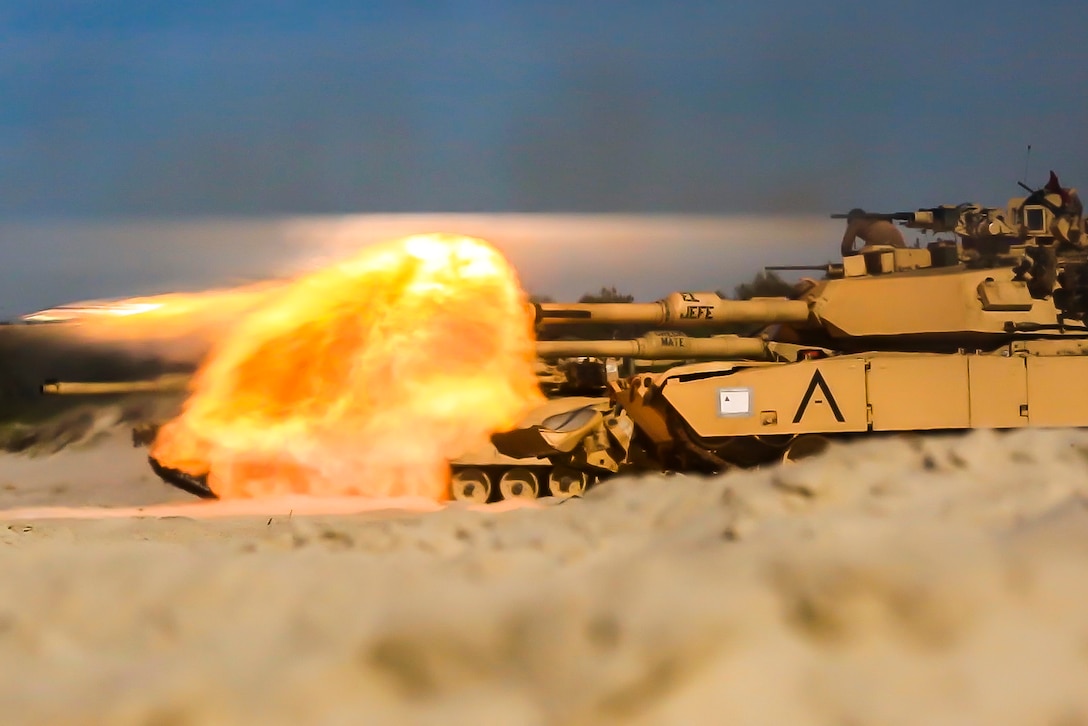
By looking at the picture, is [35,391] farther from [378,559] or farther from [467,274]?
[378,559]

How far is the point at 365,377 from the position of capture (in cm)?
1135

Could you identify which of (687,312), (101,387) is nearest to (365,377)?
(687,312)

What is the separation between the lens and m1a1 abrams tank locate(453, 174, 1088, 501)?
10742 mm

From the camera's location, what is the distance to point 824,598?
1.88 metres

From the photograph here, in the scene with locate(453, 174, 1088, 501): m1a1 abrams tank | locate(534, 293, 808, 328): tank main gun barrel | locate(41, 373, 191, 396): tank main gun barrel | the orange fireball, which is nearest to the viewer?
locate(453, 174, 1088, 501): m1a1 abrams tank

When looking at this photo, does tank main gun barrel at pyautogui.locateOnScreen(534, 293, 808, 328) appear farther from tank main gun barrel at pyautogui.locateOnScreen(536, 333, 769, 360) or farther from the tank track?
the tank track

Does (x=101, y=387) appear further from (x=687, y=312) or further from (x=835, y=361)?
(x=835, y=361)

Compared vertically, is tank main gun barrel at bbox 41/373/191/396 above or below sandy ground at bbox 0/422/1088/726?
above

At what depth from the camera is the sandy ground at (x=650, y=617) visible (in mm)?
1758

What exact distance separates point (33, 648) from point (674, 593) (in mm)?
1196

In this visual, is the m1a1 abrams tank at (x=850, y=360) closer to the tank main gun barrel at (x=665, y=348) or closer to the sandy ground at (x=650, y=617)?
the tank main gun barrel at (x=665, y=348)

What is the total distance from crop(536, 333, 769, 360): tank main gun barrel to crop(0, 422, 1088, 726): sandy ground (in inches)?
380

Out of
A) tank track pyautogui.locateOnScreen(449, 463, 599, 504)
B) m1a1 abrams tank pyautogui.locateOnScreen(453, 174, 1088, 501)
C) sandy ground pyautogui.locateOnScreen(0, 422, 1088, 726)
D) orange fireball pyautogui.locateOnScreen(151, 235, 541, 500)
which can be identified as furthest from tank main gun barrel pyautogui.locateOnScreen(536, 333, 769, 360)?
sandy ground pyautogui.locateOnScreen(0, 422, 1088, 726)

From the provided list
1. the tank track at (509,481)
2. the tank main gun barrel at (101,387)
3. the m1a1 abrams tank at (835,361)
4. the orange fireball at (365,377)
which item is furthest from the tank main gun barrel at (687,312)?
the tank main gun barrel at (101,387)
